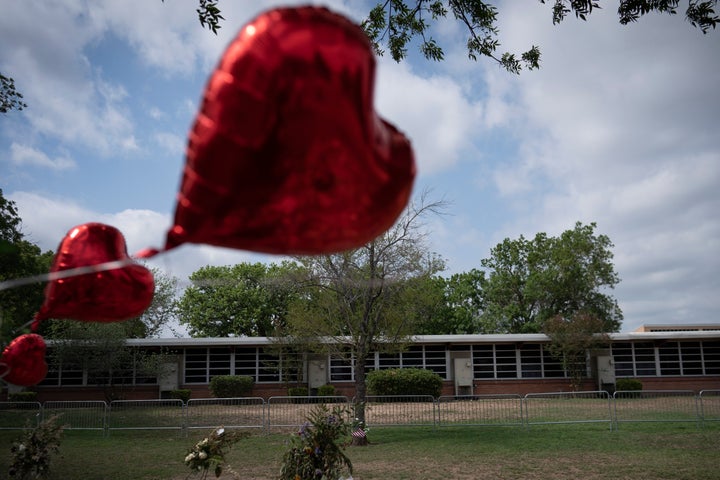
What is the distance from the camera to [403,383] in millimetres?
24828

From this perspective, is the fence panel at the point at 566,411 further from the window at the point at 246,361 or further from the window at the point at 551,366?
the window at the point at 246,361

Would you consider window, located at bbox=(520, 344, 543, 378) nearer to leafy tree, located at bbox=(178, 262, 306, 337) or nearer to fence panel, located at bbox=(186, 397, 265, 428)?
fence panel, located at bbox=(186, 397, 265, 428)

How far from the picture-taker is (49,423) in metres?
7.69

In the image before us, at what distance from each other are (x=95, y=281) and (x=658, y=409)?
20.2 metres

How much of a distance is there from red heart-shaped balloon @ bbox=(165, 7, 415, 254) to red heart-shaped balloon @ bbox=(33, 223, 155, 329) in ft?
3.85

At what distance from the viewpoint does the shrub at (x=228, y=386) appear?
26344 mm

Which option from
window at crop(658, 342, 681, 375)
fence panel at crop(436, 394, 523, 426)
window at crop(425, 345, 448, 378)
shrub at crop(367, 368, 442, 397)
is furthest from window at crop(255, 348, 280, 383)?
window at crop(658, 342, 681, 375)

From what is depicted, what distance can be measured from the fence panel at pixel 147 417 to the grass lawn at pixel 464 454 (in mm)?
531

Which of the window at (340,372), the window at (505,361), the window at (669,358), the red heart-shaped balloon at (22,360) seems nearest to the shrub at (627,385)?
the window at (669,358)

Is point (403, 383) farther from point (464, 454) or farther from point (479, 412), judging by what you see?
point (464, 454)

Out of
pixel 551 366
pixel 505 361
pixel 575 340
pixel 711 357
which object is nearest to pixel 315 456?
pixel 575 340

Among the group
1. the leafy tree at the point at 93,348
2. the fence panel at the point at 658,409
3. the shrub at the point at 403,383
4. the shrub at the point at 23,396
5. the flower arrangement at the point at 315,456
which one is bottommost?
the shrub at the point at 23,396

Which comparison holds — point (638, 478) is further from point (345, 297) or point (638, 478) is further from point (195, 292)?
point (195, 292)

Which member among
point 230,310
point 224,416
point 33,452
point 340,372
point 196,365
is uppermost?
point 230,310
